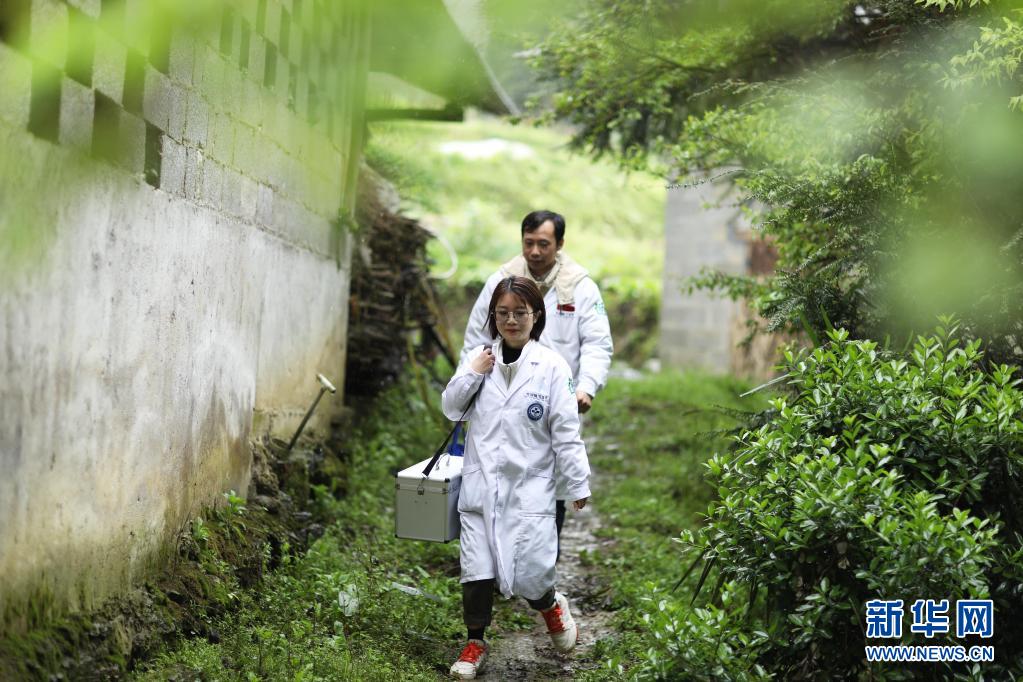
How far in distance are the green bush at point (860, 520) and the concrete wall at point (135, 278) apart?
2.01 metres

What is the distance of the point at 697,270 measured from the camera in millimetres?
15180

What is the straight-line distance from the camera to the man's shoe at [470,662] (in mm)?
4230

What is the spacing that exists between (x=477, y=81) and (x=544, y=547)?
200 inches

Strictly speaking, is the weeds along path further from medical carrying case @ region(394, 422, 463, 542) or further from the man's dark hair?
the man's dark hair

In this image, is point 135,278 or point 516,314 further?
point 516,314

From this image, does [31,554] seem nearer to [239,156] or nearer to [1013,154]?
[239,156]

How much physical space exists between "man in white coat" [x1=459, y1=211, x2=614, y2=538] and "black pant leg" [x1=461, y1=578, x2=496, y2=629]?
126 centimetres

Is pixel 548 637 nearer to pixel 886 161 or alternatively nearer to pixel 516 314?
pixel 516 314

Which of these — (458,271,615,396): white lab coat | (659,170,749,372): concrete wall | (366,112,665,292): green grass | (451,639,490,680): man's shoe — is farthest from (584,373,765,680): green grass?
(366,112,665,292): green grass

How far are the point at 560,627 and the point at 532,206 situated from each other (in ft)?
66.2

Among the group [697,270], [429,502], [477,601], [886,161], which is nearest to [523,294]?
[429,502]

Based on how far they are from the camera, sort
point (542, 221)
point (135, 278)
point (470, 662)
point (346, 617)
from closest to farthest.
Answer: point (135, 278), point (470, 662), point (346, 617), point (542, 221)

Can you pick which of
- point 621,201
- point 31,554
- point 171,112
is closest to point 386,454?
point 171,112

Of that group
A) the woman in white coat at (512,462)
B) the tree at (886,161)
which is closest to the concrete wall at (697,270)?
the tree at (886,161)
